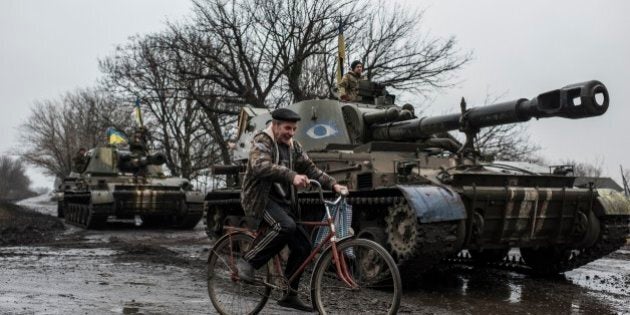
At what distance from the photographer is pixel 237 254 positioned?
552 cm

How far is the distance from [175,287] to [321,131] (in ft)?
12.0

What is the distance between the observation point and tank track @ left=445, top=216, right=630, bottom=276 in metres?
8.76

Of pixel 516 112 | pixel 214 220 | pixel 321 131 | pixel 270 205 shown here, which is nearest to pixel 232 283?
pixel 270 205

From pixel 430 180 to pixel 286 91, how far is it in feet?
49.3

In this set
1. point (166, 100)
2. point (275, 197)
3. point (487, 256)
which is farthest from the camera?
point (166, 100)

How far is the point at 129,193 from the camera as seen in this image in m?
17.5

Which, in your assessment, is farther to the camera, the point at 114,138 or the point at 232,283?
the point at 114,138

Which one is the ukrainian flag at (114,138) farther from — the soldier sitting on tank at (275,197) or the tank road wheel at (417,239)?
the soldier sitting on tank at (275,197)

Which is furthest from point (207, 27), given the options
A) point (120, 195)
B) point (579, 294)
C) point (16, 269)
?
point (579, 294)

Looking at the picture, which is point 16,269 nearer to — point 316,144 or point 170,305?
point 170,305

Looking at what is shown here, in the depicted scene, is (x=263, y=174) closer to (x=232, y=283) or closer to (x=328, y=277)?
(x=328, y=277)

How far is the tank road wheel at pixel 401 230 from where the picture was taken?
727cm

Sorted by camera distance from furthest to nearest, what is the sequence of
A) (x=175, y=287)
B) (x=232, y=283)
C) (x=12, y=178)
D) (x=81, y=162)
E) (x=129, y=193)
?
(x=12, y=178) → (x=81, y=162) → (x=129, y=193) → (x=175, y=287) → (x=232, y=283)

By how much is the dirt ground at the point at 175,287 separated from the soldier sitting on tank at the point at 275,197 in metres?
0.85
